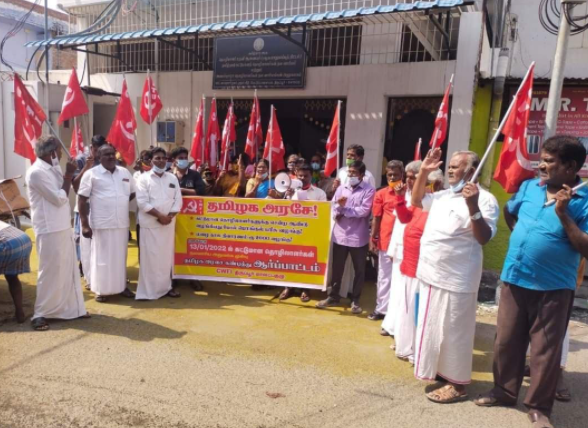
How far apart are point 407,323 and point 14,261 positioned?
12.5ft

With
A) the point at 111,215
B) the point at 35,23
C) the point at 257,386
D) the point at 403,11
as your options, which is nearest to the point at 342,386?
the point at 257,386

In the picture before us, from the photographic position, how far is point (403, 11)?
6.34m

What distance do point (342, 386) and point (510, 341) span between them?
1.29 metres

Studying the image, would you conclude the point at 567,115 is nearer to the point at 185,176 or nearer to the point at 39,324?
the point at 185,176

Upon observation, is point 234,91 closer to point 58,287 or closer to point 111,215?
point 111,215

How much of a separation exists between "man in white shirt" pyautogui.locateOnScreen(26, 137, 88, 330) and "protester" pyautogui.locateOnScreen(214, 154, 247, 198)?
8.41 ft

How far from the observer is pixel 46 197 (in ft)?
15.1

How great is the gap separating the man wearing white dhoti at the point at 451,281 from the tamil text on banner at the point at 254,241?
221 cm

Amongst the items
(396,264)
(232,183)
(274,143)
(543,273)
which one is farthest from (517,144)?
(232,183)

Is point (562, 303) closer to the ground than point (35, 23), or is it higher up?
closer to the ground

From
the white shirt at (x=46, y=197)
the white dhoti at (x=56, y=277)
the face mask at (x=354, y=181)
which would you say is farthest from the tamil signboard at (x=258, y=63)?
the white dhoti at (x=56, y=277)

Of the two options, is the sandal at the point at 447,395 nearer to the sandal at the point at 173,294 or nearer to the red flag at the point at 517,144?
the red flag at the point at 517,144

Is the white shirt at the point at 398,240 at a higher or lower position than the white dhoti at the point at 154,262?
higher

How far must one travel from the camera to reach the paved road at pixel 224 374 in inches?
130
